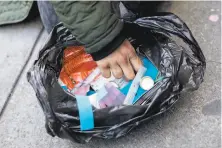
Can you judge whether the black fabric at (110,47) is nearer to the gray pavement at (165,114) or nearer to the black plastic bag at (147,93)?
the black plastic bag at (147,93)

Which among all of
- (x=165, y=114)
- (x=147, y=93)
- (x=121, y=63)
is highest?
(x=121, y=63)

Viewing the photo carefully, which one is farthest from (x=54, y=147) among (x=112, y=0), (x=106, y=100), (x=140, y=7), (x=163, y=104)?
(x=140, y=7)

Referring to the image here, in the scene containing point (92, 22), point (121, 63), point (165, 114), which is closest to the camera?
point (92, 22)

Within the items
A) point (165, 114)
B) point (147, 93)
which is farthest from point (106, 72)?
point (165, 114)

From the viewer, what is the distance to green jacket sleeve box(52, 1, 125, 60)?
1.01 m

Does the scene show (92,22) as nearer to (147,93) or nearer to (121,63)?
(121,63)

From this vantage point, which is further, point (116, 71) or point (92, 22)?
point (116, 71)

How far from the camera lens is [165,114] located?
1279 mm

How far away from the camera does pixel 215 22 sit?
155 cm

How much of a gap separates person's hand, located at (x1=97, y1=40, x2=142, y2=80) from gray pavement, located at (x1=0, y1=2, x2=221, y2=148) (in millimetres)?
208

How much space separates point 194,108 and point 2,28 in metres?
1.01

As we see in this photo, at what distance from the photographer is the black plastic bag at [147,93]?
3.75ft

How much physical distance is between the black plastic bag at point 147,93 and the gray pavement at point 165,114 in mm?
99

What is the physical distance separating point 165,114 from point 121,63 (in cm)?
28
